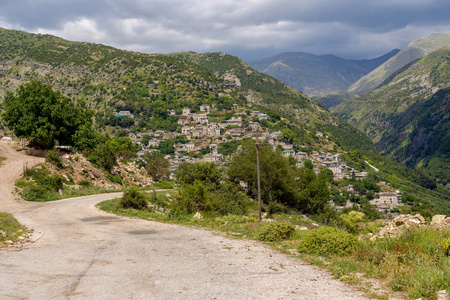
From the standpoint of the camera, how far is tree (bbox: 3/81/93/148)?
37.5m

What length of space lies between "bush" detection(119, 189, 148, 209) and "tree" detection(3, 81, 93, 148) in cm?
2065

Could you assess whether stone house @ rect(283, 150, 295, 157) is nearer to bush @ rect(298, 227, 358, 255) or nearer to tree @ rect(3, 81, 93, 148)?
tree @ rect(3, 81, 93, 148)

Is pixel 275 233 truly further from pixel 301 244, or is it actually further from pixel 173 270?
pixel 173 270

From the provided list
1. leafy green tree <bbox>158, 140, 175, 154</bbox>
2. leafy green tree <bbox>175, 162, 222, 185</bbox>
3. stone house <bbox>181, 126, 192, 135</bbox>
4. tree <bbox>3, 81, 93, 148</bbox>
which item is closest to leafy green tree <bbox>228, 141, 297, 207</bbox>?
leafy green tree <bbox>175, 162, 222, 185</bbox>

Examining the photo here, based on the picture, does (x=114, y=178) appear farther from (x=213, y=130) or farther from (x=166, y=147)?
(x=213, y=130)

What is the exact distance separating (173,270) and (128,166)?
46638mm

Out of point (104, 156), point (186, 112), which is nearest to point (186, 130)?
point (186, 112)

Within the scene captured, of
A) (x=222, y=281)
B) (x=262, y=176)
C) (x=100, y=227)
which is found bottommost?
(x=262, y=176)

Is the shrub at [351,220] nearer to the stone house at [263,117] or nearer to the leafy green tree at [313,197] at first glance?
the leafy green tree at [313,197]

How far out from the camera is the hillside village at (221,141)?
407 ft

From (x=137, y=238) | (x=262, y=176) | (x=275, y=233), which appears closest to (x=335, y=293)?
(x=275, y=233)

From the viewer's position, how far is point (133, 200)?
22344 millimetres

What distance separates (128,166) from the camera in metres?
53.3

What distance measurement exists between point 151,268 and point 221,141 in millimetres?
141620
